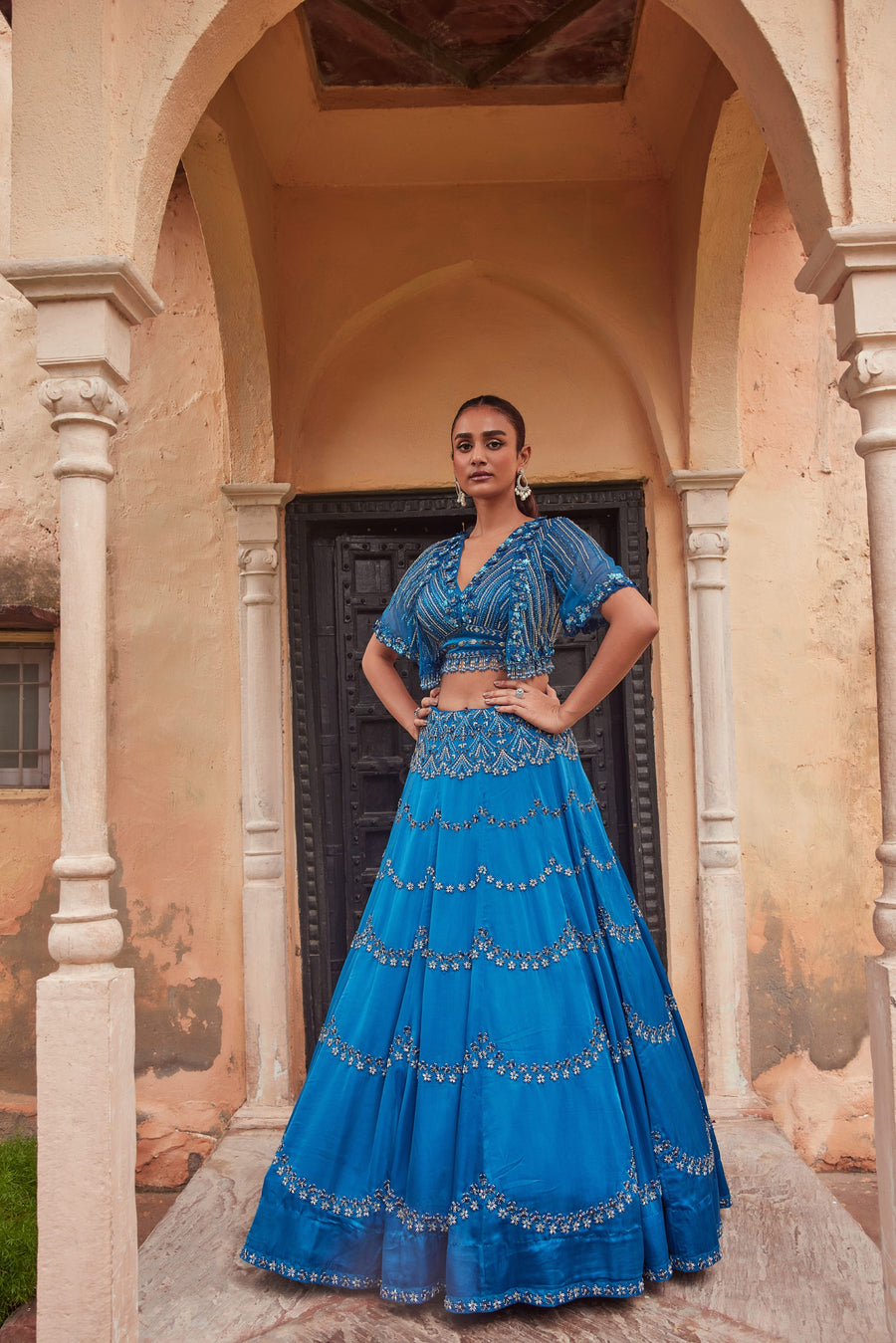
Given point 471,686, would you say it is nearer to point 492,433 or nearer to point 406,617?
point 406,617

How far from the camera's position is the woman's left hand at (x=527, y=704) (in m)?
2.72

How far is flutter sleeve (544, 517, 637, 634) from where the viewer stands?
275cm

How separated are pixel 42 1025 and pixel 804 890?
314 centimetres

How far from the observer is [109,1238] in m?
2.29

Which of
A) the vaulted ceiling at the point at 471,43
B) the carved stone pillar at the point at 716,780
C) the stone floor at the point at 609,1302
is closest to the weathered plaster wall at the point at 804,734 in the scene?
the carved stone pillar at the point at 716,780

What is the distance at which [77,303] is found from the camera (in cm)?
250

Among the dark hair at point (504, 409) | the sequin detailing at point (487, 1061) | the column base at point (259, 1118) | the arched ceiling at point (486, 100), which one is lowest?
the column base at point (259, 1118)

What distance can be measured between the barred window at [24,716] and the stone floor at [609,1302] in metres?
2.19

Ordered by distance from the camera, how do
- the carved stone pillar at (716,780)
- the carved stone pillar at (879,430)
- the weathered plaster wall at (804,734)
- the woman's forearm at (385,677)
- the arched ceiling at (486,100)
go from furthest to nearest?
the weathered plaster wall at (804,734) < the carved stone pillar at (716,780) < the arched ceiling at (486,100) < the woman's forearm at (385,677) < the carved stone pillar at (879,430)

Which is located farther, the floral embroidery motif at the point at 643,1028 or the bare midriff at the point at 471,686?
the bare midriff at the point at 471,686

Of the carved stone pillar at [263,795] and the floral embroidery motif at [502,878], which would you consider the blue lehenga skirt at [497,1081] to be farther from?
the carved stone pillar at [263,795]

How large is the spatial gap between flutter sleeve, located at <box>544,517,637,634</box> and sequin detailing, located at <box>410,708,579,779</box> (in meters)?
0.30

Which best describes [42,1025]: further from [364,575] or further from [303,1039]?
[364,575]

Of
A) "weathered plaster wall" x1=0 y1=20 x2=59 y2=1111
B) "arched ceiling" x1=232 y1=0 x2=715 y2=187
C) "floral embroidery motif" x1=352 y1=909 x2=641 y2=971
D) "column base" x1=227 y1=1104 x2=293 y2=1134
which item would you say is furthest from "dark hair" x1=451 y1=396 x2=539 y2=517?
"column base" x1=227 y1=1104 x2=293 y2=1134
